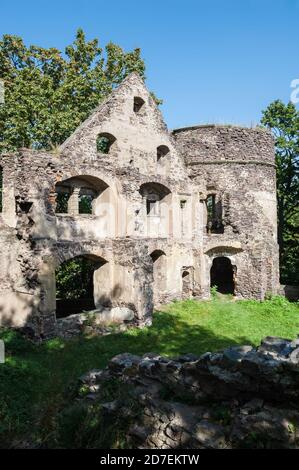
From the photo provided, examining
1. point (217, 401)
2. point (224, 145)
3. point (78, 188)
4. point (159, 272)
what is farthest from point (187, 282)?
point (217, 401)

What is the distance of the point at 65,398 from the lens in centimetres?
860

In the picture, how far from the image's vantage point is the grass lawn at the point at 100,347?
313 inches

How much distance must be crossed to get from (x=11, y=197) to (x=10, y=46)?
1360cm

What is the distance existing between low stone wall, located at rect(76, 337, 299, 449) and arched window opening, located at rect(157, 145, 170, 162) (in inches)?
490

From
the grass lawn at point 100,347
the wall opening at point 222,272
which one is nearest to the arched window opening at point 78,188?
the grass lawn at point 100,347

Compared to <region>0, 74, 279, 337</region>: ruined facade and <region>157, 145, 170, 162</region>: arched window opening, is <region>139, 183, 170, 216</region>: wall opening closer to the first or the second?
<region>0, 74, 279, 337</region>: ruined facade

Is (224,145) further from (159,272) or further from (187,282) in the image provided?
(159,272)

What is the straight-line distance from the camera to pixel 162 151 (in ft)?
61.0

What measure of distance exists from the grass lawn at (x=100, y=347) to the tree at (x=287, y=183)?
6.98m

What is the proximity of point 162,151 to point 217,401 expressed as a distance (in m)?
14.0

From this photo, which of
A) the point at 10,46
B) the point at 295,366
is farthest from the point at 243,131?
the point at 295,366

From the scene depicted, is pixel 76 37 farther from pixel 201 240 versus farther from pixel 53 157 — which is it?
pixel 201 240

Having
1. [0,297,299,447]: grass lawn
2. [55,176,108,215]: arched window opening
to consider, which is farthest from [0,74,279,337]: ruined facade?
[0,297,299,447]: grass lawn

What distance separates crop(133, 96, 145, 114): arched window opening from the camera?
17219 millimetres
